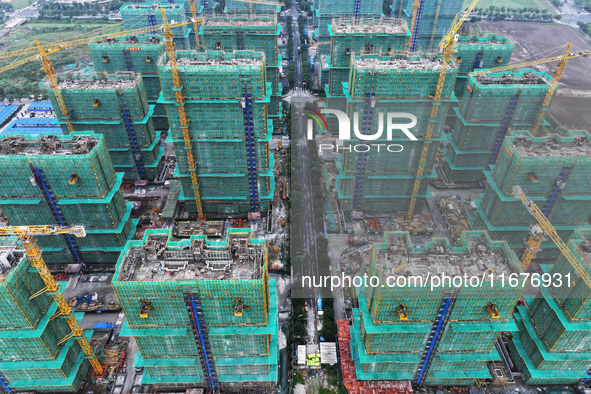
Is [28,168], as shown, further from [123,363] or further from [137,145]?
[123,363]

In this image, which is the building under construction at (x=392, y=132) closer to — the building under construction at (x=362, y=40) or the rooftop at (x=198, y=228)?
the building under construction at (x=362, y=40)

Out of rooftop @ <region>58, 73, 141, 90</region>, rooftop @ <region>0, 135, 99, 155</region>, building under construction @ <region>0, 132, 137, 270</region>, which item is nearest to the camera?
building under construction @ <region>0, 132, 137, 270</region>

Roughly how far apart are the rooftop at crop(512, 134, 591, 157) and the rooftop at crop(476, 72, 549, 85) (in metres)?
21.7

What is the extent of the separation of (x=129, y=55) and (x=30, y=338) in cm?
10126

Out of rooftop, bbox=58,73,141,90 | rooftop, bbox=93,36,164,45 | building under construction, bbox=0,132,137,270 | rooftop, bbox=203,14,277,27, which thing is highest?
rooftop, bbox=203,14,277,27

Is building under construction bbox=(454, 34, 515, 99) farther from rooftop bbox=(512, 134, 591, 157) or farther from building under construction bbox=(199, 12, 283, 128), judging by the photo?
building under construction bbox=(199, 12, 283, 128)

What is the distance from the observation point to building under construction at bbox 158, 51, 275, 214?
9400 cm

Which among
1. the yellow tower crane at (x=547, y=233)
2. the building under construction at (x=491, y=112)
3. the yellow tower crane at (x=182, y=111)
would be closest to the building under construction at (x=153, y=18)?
the yellow tower crane at (x=182, y=111)

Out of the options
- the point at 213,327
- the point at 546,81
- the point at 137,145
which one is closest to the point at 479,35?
the point at 546,81

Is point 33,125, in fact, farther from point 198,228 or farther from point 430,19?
point 430,19

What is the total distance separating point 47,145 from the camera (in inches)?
3529

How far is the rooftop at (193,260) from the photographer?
65.8 metres

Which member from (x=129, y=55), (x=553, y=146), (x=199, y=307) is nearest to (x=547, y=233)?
(x=553, y=146)

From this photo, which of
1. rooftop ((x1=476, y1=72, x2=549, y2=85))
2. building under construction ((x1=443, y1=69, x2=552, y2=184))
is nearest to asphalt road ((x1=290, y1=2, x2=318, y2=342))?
building under construction ((x1=443, y1=69, x2=552, y2=184))
